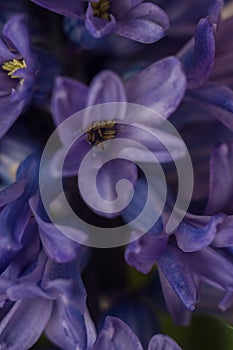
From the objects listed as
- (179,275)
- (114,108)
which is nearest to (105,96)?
(114,108)

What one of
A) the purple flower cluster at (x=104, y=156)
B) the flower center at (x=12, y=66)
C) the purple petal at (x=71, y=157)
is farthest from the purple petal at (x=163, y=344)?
the flower center at (x=12, y=66)

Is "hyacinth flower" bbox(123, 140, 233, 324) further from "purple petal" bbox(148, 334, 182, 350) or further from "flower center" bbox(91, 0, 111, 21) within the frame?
"flower center" bbox(91, 0, 111, 21)

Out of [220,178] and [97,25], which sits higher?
[97,25]

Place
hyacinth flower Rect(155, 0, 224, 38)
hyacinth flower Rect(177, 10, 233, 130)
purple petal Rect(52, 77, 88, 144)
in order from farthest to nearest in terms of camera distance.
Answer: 1. hyacinth flower Rect(155, 0, 224, 38)
2. hyacinth flower Rect(177, 10, 233, 130)
3. purple petal Rect(52, 77, 88, 144)

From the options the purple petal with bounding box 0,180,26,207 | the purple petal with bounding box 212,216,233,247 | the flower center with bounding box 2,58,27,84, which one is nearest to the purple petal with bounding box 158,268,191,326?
the purple petal with bounding box 212,216,233,247

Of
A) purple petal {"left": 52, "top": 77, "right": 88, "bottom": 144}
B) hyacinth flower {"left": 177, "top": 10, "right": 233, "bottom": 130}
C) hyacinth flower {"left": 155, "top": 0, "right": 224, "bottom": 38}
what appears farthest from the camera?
hyacinth flower {"left": 155, "top": 0, "right": 224, "bottom": 38}

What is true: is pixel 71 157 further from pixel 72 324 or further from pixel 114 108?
pixel 72 324
